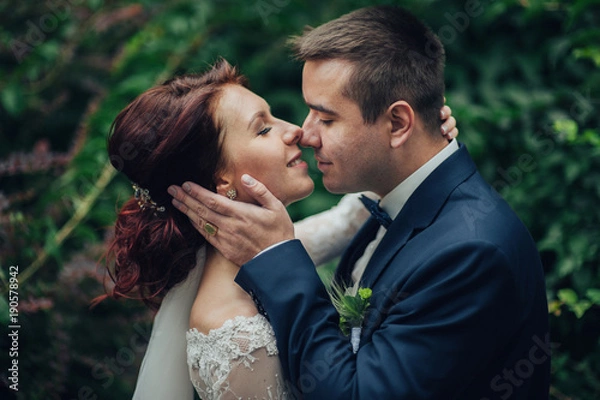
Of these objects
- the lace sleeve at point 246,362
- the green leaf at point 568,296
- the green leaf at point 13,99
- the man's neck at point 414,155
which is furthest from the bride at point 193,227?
the green leaf at point 13,99

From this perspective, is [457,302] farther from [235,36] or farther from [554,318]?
[235,36]

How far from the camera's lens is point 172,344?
117 inches

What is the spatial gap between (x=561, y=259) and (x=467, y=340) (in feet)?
5.14

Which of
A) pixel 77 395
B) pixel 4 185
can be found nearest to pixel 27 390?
pixel 77 395

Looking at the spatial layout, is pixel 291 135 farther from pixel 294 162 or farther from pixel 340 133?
pixel 340 133

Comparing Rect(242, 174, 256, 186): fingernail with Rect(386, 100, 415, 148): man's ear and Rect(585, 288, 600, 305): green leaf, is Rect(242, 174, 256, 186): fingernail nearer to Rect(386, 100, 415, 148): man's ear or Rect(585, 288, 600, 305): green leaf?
Rect(386, 100, 415, 148): man's ear

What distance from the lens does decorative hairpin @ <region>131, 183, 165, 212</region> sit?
287cm

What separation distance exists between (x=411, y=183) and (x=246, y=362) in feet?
3.61

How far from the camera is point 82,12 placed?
5.09m

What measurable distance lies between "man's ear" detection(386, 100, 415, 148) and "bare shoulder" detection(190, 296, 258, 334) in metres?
0.99

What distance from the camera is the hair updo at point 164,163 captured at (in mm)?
2717

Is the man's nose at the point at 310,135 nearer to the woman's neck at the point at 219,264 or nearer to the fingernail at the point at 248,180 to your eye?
the fingernail at the point at 248,180

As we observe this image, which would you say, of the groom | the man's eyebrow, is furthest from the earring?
the man's eyebrow
